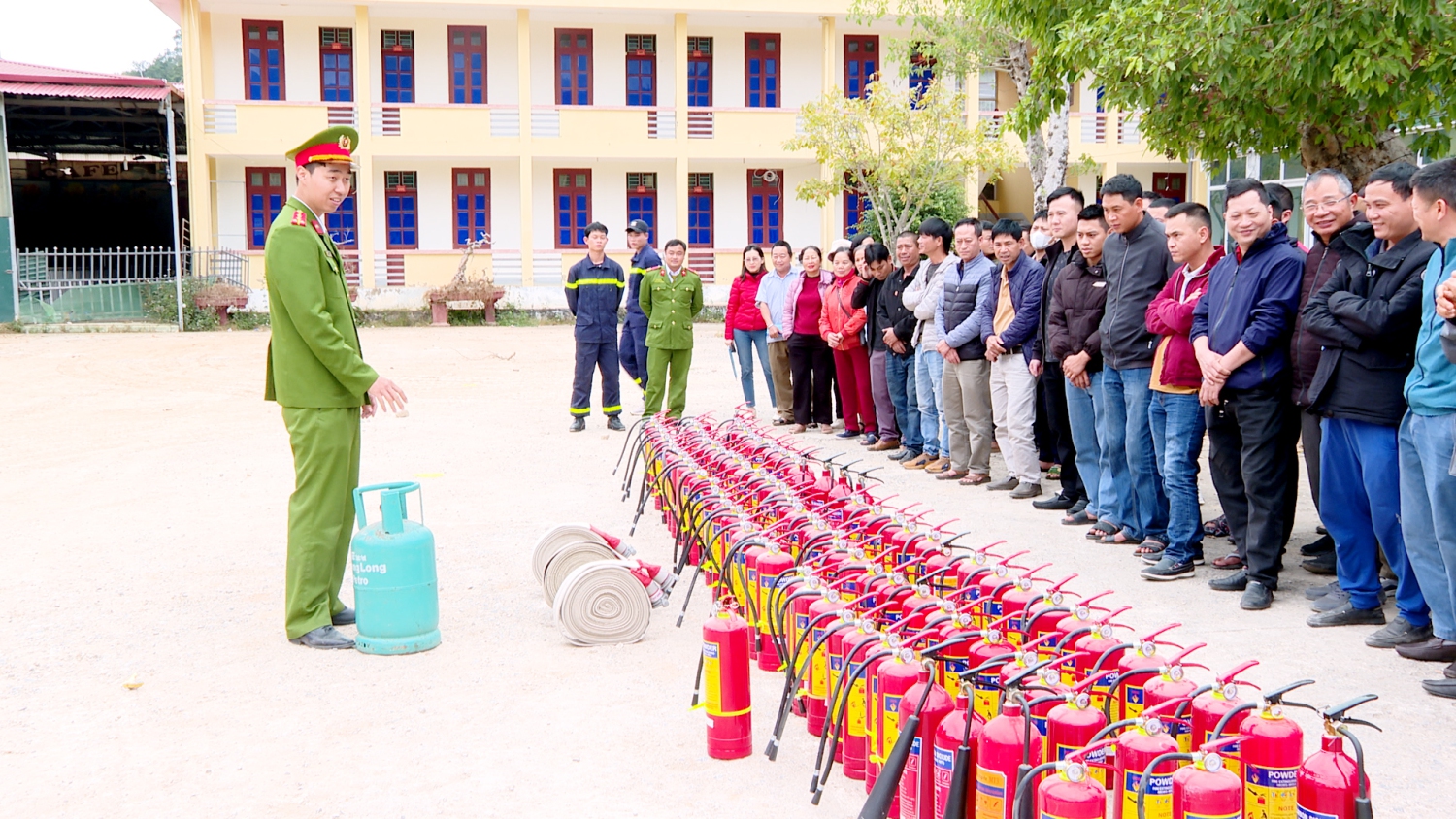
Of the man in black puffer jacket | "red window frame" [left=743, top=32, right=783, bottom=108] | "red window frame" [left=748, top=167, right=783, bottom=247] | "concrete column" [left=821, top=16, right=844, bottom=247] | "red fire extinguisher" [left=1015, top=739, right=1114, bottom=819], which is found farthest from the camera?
"red window frame" [left=748, top=167, right=783, bottom=247]

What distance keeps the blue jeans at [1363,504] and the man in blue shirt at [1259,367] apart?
0.31m

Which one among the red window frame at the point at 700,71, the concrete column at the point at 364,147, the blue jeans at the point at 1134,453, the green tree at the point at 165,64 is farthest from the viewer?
the green tree at the point at 165,64

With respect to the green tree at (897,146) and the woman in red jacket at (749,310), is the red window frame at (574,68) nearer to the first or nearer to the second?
the green tree at (897,146)

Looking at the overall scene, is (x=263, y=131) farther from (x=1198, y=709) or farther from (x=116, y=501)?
(x=1198, y=709)

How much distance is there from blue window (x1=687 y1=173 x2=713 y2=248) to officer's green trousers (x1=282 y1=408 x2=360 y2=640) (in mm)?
24294

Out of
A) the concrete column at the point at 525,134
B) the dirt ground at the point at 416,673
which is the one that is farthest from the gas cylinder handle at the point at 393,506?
the concrete column at the point at 525,134

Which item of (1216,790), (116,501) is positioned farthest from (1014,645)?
(116,501)

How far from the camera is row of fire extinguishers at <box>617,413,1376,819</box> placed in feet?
8.86

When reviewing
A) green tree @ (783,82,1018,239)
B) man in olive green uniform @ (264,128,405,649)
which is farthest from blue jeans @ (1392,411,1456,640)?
green tree @ (783,82,1018,239)

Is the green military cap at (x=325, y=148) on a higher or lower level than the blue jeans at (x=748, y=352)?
higher

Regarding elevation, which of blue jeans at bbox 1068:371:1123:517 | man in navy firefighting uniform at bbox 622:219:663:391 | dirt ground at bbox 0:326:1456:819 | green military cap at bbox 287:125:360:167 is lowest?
dirt ground at bbox 0:326:1456:819

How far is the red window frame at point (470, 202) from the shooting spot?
28094mm

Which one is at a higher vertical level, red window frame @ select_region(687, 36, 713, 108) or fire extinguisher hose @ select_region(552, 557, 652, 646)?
red window frame @ select_region(687, 36, 713, 108)

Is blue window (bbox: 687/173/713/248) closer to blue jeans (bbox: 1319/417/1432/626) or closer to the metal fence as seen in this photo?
the metal fence
